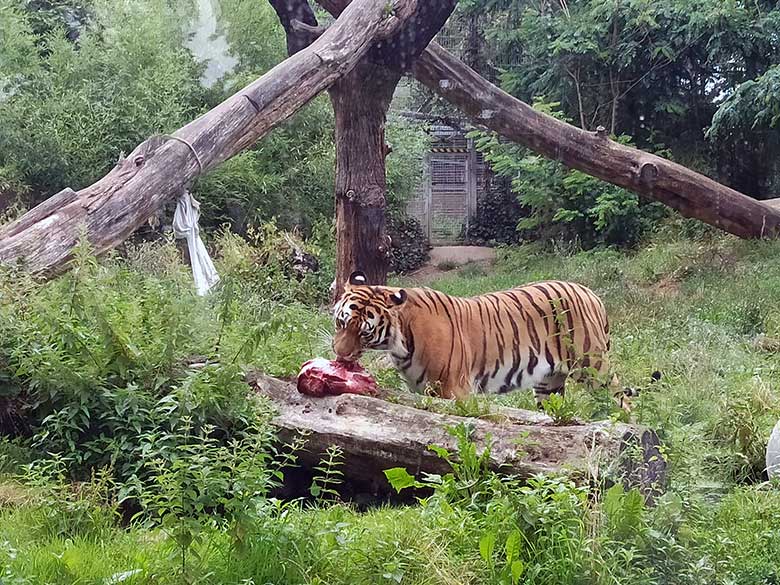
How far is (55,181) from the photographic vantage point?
1006 cm

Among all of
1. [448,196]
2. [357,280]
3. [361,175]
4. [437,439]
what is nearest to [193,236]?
[361,175]

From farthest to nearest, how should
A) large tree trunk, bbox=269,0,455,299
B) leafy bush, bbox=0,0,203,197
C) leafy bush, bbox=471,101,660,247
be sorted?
leafy bush, bbox=471,101,660,247 → leafy bush, bbox=0,0,203,197 → large tree trunk, bbox=269,0,455,299

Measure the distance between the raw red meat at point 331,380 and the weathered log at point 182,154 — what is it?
3.64ft

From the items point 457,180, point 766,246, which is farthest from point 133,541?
point 457,180

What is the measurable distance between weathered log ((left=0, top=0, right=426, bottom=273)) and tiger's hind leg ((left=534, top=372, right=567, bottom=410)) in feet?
7.29

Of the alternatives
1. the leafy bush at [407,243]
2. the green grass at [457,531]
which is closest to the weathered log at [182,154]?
the green grass at [457,531]

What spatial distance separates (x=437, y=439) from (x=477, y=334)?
115 cm

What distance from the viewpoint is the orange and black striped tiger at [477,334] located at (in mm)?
3914

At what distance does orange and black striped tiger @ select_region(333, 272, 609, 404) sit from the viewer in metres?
3.91

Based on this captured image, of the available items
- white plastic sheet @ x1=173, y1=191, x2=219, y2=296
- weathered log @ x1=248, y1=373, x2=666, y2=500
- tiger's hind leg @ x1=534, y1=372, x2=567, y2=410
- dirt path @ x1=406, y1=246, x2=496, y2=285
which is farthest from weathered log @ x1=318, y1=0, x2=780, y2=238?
weathered log @ x1=248, y1=373, x2=666, y2=500

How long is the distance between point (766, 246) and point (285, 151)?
18.6ft

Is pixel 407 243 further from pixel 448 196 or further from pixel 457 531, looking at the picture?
pixel 457 531

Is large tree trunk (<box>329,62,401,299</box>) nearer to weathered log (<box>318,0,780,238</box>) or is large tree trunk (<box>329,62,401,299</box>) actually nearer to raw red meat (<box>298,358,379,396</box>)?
weathered log (<box>318,0,780,238</box>)

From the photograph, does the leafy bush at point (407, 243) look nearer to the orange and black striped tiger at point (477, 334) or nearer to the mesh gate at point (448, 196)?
the mesh gate at point (448, 196)
